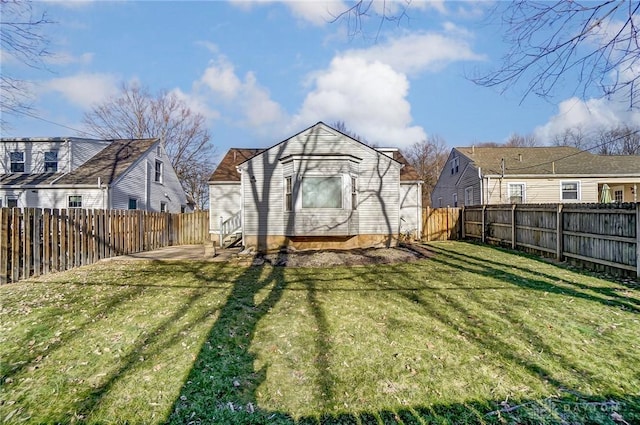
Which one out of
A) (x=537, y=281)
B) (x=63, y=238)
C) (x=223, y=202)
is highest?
(x=223, y=202)

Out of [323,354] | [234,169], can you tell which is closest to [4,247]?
[323,354]

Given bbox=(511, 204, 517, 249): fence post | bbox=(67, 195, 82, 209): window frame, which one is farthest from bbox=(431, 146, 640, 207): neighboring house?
bbox=(67, 195, 82, 209): window frame

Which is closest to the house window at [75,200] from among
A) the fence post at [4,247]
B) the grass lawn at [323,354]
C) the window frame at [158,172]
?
the window frame at [158,172]

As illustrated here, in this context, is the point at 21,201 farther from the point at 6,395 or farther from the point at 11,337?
the point at 6,395

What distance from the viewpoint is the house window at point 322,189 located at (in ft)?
41.2

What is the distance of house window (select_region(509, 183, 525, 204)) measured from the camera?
20.0m

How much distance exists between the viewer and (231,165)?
1916 cm

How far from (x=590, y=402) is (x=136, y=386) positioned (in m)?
4.42

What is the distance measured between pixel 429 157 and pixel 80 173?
40.3m

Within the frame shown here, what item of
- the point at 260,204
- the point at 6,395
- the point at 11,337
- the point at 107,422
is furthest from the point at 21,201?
the point at 107,422

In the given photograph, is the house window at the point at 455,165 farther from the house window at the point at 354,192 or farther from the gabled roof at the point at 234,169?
the house window at the point at 354,192

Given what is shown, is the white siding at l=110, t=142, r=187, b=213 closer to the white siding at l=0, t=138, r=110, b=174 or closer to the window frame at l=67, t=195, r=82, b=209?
the window frame at l=67, t=195, r=82, b=209

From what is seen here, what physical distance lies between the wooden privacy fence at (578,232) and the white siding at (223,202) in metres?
13.5

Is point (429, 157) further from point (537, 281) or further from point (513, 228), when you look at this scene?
point (537, 281)
